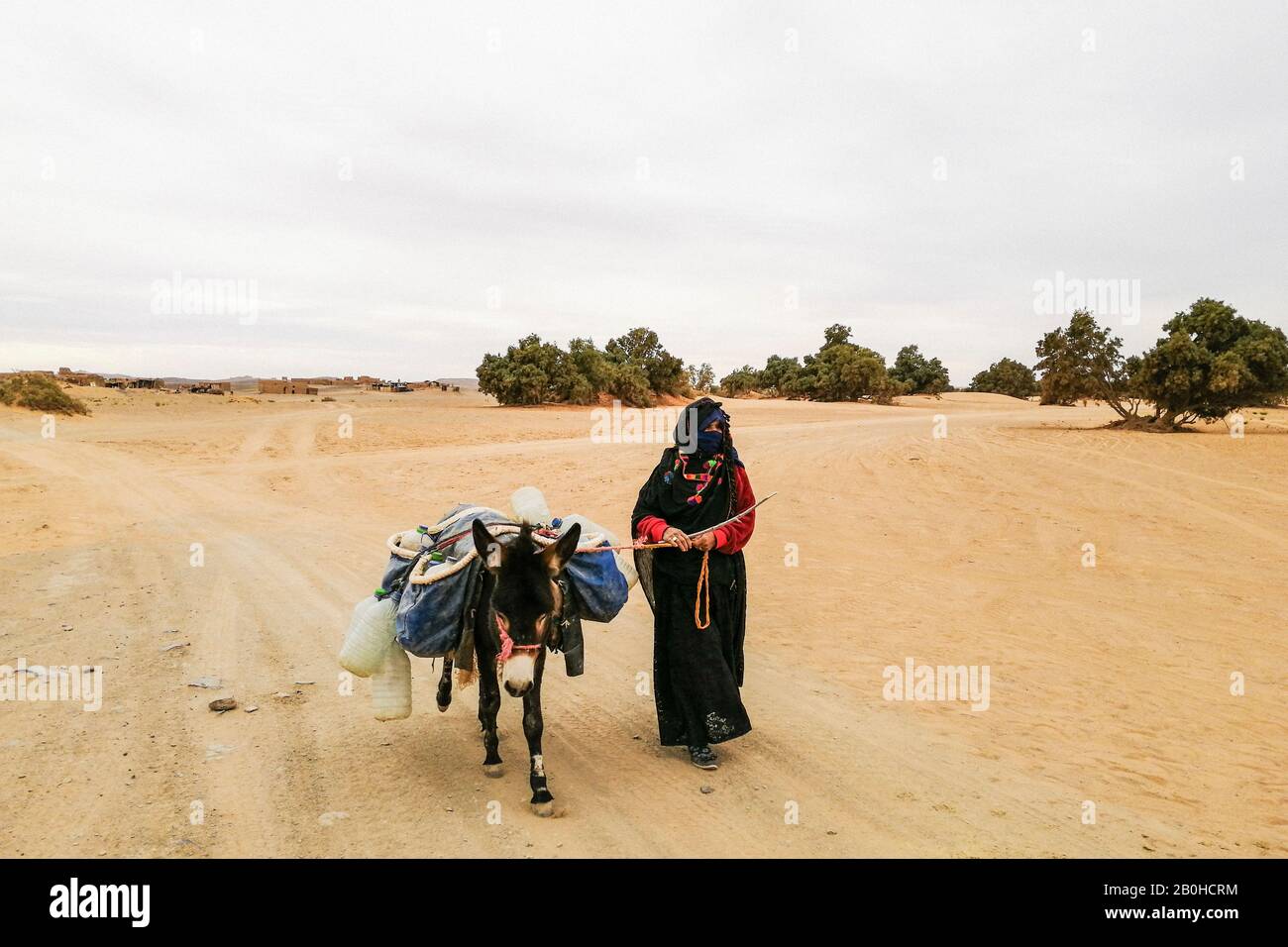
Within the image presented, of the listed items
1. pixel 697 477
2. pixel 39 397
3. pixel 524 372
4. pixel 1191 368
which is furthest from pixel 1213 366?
pixel 39 397

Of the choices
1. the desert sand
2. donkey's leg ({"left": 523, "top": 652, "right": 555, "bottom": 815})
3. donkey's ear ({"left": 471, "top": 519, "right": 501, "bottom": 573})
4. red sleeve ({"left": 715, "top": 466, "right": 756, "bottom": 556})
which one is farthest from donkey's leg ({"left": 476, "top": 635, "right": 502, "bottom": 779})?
red sleeve ({"left": 715, "top": 466, "right": 756, "bottom": 556})

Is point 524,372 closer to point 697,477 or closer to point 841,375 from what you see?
point 841,375

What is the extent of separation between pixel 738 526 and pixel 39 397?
127 ft

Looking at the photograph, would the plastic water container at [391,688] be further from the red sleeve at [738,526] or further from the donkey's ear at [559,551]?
the red sleeve at [738,526]

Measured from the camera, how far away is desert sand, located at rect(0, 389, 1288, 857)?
437 cm

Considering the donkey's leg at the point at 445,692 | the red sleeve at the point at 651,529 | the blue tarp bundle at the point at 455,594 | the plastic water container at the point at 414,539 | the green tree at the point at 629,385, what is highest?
the green tree at the point at 629,385

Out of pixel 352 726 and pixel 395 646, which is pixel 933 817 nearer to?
pixel 395 646

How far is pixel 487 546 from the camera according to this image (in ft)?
13.8

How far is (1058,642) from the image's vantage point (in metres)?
8.07

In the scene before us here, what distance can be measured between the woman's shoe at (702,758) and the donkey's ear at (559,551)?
1884 millimetres

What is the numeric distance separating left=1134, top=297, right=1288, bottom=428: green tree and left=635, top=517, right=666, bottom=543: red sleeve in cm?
2629

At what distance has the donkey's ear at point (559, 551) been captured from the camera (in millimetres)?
4145

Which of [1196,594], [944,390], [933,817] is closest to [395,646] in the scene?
[933,817]

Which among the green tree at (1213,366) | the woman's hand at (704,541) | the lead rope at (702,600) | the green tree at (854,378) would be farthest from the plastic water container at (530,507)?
the green tree at (854,378)
